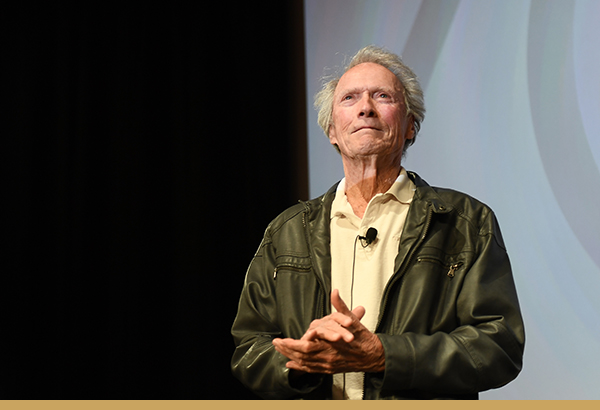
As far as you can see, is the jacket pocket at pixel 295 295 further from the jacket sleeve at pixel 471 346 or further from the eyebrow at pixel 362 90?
the eyebrow at pixel 362 90

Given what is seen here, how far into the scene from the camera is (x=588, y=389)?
2.05 m

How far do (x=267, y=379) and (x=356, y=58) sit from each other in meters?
1.04

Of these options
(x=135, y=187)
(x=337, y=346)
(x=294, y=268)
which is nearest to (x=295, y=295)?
(x=294, y=268)

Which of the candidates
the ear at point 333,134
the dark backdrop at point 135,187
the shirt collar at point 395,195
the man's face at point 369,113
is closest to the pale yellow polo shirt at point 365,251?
the shirt collar at point 395,195

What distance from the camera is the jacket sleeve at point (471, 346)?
1.39m

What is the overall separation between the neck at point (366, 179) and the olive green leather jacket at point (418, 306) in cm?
8

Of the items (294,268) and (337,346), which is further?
(294,268)

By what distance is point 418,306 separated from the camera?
4.99 feet

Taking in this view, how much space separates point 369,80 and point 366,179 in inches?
12.1

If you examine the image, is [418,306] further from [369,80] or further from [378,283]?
[369,80]

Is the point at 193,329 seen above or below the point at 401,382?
below

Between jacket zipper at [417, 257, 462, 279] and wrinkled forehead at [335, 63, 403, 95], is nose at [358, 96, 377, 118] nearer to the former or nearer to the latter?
wrinkled forehead at [335, 63, 403, 95]

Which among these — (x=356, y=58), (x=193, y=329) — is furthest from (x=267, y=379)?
(x=193, y=329)

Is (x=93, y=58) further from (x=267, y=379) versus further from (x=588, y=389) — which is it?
(x=588, y=389)
